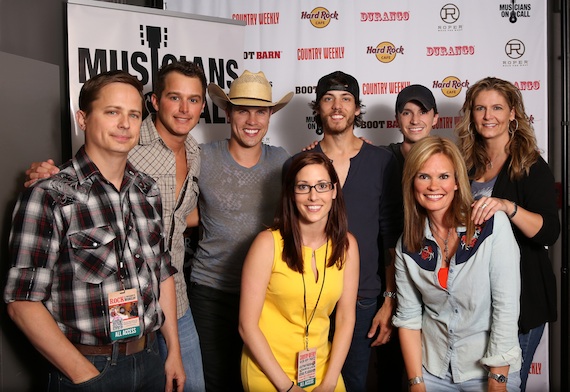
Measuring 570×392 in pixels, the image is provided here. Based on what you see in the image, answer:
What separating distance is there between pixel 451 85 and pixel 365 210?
61.6 inches

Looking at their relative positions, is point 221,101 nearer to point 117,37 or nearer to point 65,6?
point 117,37

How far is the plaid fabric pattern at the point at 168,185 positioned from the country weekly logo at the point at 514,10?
2.36 m

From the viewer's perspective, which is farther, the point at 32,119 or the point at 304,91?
the point at 304,91

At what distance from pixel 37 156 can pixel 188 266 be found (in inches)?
52.3

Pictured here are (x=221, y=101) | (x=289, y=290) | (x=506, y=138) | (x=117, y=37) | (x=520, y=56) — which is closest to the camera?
(x=289, y=290)

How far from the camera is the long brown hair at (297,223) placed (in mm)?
2004

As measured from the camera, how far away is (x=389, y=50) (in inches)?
139

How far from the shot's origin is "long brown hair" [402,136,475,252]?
6.54ft

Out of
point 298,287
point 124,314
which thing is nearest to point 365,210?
point 298,287

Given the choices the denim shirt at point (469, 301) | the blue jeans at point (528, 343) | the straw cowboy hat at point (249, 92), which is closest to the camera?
the denim shirt at point (469, 301)

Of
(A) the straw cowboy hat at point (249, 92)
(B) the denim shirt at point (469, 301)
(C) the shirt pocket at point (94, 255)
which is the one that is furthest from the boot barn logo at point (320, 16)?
(C) the shirt pocket at point (94, 255)

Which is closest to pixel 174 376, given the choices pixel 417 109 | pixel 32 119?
pixel 32 119

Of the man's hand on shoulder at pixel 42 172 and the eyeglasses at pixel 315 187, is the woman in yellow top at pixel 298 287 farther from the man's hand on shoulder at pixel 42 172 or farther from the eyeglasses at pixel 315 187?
the man's hand on shoulder at pixel 42 172

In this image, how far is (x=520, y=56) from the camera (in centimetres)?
343
